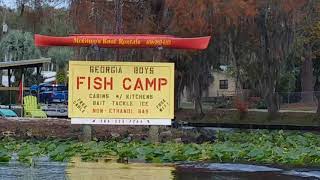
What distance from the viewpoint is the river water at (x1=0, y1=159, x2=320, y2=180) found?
442 inches

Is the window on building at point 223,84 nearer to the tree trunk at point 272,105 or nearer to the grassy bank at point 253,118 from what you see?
the grassy bank at point 253,118

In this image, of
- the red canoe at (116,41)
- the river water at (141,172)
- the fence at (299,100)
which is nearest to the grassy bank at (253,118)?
the fence at (299,100)

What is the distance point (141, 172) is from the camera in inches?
465

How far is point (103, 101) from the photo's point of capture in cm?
1886

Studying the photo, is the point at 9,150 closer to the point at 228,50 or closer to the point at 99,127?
the point at 99,127

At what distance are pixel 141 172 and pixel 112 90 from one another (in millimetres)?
7280

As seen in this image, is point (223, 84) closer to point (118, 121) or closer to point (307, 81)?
point (307, 81)

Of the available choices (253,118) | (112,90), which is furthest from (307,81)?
(112,90)

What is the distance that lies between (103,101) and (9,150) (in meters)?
4.23

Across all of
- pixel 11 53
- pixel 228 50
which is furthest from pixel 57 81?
pixel 228 50

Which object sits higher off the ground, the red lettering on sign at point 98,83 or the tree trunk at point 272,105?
the red lettering on sign at point 98,83

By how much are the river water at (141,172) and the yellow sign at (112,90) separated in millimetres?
5605

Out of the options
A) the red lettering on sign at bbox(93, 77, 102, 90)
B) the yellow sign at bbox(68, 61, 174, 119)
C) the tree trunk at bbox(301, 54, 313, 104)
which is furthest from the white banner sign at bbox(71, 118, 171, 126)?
the tree trunk at bbox(301, 54, 313, 104)

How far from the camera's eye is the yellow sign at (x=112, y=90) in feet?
61.8
